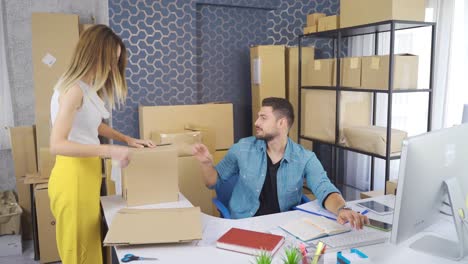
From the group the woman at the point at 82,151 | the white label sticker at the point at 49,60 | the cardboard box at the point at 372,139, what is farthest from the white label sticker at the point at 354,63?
the white label sticker at the point at 49,60

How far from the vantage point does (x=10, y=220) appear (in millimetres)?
2973

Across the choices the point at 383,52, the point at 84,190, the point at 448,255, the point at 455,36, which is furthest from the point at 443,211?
the point at 383,52

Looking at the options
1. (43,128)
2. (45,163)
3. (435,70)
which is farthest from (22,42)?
(435,70)

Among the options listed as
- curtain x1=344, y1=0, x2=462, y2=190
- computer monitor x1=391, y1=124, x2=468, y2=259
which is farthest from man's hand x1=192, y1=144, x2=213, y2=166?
curtain x1=344, y1=0, x2=462, y2=190

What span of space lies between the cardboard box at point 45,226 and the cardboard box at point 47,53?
40cm

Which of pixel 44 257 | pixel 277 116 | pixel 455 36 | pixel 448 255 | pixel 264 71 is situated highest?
pixel 455 36

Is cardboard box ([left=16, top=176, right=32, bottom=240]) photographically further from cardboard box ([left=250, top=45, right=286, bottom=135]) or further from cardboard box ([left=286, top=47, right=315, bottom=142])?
cardboard box ([left=286, top=47, right=315, bottom=142])

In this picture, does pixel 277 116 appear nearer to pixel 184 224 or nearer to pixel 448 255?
pixel 184 224

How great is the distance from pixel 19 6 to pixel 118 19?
817 mm

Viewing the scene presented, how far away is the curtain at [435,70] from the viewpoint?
307 centimetres

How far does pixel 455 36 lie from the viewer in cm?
307

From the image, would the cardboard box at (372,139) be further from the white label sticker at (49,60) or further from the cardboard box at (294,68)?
the white label sticker at (49,60)

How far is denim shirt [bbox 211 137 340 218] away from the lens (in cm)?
Result: 213

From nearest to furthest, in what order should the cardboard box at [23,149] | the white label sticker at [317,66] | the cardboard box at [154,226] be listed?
1. the cardboard box at [154,226]
2. the cardboard box at [23,149]
3. the white label sticker at [317,66]
